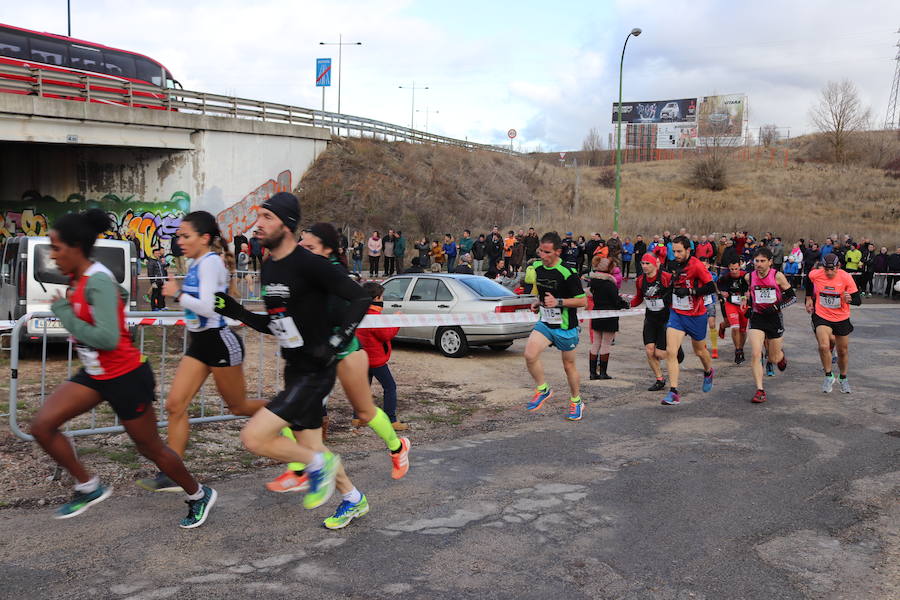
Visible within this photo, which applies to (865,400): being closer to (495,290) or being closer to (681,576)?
(495,290)

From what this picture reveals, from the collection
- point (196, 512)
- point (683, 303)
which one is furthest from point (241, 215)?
point (196, 512)

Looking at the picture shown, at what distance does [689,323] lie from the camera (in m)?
9.63

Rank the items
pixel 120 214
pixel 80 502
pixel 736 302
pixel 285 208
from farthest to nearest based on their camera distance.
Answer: pixel 120 214 → pixel 736 302 → pixel 80 502 → pixel 285 208

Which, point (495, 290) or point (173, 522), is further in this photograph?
point (495, 290)

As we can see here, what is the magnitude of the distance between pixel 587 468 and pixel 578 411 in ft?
6.64

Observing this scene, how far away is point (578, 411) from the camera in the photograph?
8586mm

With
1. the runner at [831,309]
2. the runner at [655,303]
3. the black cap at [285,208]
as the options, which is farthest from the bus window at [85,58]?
the black cap at [285,208]

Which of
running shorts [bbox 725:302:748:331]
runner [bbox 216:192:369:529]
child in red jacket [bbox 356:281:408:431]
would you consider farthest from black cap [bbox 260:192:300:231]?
running shorts [bbox 725:302:748:331]

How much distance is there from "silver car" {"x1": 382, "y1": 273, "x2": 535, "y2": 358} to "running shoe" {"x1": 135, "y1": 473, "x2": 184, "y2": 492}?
791 cm

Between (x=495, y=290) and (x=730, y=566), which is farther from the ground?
(x=495, y=290)

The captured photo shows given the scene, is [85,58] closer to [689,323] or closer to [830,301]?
[689,323]

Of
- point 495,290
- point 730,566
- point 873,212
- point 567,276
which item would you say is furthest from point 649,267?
point 873,212

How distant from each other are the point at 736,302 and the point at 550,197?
37.4 meters

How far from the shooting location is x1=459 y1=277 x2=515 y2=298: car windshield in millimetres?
13133
